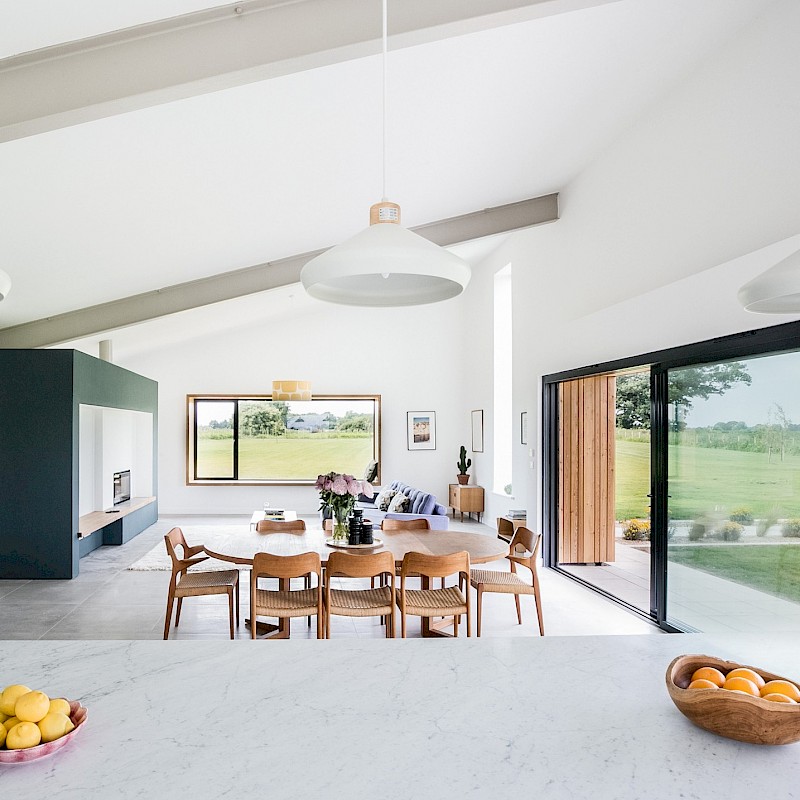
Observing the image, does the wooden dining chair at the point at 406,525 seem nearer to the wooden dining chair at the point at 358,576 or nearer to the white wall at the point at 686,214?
the wooden dining chair at the point at 358,576

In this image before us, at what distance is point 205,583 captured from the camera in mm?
4574

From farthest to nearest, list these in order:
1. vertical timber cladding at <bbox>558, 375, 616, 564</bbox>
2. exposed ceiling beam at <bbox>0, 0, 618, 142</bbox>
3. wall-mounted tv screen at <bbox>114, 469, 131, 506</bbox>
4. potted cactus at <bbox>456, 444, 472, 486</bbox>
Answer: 1. potted cactus at <bbox>456, 444, 472, 486</bbox>
2. wall-mounted tv screen at <bbox>114, 469, 131, 506</bbox>
3. vertical timber cladding at <bbox>558, 375, 616, 564</bbox>
4. exposed ceiling beam at <bbox>0, 0, 618, 142</bbox>

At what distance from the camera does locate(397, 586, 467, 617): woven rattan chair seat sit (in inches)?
157

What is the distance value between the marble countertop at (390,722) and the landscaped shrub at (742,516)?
197cm

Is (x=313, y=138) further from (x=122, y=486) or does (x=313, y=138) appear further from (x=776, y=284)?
(x=122, y=486)

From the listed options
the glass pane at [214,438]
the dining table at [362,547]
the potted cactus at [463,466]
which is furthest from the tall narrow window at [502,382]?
the dining table at [362,547]

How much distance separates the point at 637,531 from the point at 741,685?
27.6 ft

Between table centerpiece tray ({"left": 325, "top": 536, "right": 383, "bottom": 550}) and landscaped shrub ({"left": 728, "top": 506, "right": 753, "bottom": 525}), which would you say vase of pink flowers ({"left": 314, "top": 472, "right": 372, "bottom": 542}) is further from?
landscaped shrub ({"left": 728, "top": 506, "right": 753, "bottom": 525})

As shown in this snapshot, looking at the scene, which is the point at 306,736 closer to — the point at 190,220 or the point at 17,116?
the point at 17,116

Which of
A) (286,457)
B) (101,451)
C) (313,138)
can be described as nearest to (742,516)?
(313,138)

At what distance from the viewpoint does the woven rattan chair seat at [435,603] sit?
3.99 m

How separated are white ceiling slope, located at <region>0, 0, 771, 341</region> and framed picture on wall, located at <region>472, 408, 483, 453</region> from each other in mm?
4880

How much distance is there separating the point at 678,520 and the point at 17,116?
4489mm

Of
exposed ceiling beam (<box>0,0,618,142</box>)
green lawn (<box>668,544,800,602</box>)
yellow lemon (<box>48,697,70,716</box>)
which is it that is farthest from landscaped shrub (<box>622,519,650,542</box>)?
yellow lemon (<box>48,697,70,716</box>)
